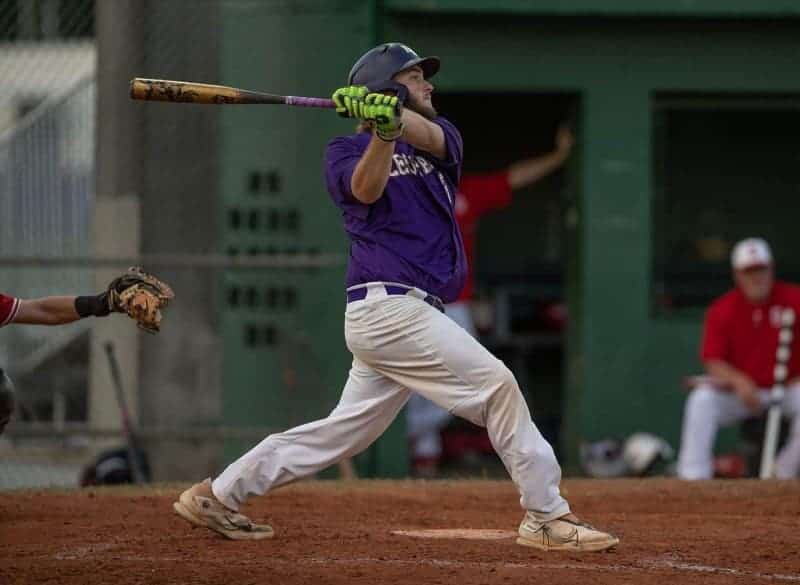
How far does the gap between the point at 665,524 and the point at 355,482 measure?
2038 mm

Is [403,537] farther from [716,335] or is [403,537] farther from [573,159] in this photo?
[573,159]

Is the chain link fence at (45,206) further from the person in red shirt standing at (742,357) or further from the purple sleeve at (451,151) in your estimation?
the purple sleeve at (451,151)

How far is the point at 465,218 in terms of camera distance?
11.9 meters

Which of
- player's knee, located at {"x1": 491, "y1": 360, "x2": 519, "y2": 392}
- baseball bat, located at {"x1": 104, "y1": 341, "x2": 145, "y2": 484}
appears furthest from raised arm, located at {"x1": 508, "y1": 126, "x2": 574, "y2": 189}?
player's knee, located at {"x1": 491, "y1": 360, "x2": 519, "y2": 392}

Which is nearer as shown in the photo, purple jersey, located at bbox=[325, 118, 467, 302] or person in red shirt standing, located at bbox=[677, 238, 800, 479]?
purple jersey, located at bbox=[325, 118, 467, 302]

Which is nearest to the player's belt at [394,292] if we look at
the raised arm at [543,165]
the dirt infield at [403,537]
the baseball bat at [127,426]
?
the dirt infield at [403,537]

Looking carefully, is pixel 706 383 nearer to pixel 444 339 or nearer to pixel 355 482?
pixel 355 482

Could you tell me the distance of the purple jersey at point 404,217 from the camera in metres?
6.03

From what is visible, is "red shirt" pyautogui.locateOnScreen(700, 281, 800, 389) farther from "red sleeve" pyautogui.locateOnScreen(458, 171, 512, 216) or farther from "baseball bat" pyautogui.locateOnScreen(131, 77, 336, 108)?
"baseball bat" pyautogui.locateOnScreen(131, 77, 336, 108)

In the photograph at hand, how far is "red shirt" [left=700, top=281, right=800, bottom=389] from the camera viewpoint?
10.6 m

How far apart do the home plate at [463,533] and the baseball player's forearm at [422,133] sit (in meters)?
1.53

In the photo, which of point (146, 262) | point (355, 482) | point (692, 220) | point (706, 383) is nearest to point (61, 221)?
point (146, 262)

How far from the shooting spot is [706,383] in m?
10.6

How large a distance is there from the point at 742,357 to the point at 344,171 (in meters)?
5.41
